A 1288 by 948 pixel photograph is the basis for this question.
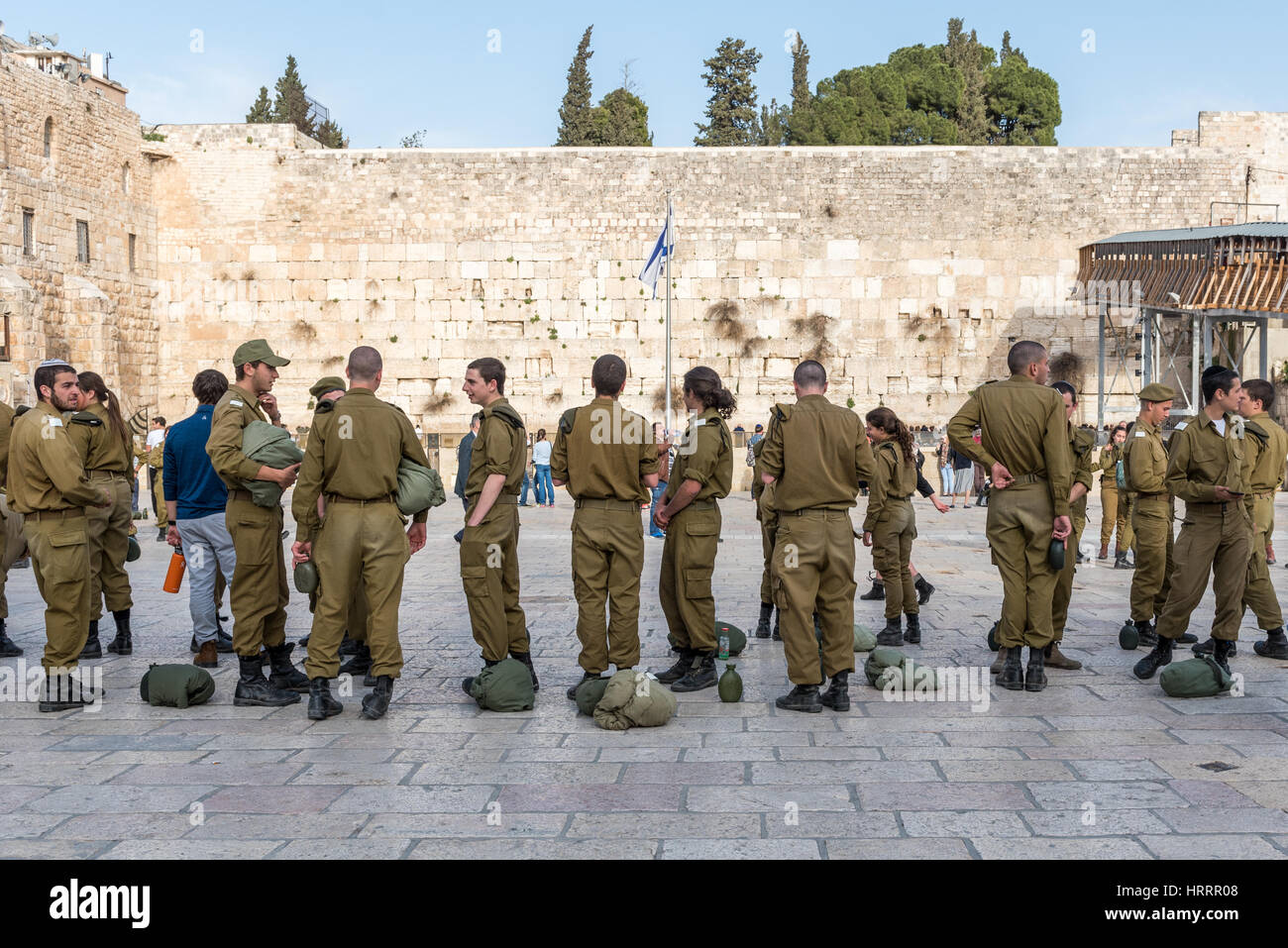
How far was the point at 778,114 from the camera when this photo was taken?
48031 mm

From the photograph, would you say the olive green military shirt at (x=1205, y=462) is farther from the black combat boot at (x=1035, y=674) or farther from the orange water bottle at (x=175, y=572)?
the orange water bottle at (x=175, y=572)

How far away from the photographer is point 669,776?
4742mm

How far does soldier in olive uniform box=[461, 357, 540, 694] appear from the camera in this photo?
6.07m

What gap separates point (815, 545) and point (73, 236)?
19.9 meters

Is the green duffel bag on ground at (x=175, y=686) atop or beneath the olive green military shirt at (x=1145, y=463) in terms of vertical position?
beneath

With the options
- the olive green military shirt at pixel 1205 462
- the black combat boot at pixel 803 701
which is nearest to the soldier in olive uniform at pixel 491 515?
the black combat boot at pixel 803 701

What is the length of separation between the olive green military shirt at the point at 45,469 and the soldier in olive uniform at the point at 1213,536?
227 inches

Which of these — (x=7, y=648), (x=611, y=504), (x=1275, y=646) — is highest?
(x=611, y=504)

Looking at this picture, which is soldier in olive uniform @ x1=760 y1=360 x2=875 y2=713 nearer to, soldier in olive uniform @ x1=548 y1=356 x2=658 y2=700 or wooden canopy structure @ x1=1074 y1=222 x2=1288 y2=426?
soldier in olive uniform @ x1=548 y1=356 x2=658 y2=700

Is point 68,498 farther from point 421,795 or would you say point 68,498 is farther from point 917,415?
point 917,415

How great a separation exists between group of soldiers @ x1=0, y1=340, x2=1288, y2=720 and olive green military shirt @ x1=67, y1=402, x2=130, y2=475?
96mm

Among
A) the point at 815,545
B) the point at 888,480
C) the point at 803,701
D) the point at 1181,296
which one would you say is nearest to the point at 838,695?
the point at 803,701

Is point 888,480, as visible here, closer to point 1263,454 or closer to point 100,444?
point 1263,454

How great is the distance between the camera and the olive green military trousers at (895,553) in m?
7.65
